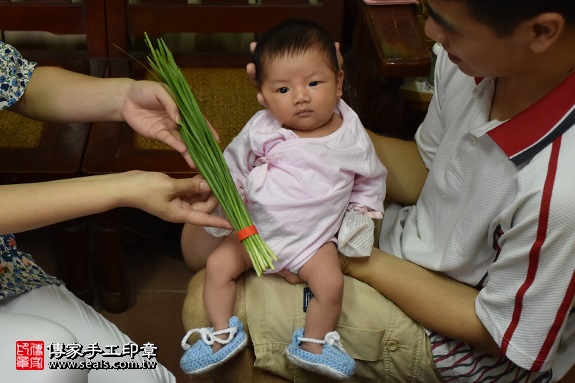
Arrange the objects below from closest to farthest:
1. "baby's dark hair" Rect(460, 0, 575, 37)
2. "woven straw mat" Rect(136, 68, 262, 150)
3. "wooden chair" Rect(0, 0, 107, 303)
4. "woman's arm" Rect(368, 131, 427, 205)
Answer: "baby's dark hair" Rect(460, 0, 575, 37) < "woman's arm" Rect(368, 131, 427, 205) < "wooden chair" Rect(0, 0, 107, 303) < "woven straw mat" Rect(136, 68, 262, 150)

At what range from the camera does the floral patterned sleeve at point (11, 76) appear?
169cm

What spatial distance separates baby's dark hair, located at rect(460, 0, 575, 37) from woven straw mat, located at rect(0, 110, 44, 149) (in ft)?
4.42

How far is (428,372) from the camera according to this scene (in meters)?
1.56

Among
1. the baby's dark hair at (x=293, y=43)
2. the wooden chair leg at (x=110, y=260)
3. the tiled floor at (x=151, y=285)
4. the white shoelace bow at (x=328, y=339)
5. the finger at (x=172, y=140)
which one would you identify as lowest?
the tiled floor at (x=151, y=285)

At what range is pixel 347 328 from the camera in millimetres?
1542

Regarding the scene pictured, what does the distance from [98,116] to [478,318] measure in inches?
37.7

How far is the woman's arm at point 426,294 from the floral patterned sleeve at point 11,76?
830mm

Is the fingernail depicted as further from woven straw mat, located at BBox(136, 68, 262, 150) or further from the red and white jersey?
woven straw mat, located at BBox(136, 68, 262, 150)

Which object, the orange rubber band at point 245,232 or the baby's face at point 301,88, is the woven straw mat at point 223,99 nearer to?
the baby's face at point 301,88

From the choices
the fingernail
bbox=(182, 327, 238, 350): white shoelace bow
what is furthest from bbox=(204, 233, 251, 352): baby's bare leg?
the fingernail

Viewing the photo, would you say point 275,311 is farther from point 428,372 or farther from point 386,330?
point 428,372

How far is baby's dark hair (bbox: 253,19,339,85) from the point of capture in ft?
5.01

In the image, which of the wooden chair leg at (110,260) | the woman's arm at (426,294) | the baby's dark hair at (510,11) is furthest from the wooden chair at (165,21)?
the baby's dark hair at (510,11)

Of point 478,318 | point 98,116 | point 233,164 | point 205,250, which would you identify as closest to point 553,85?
point 478,318
